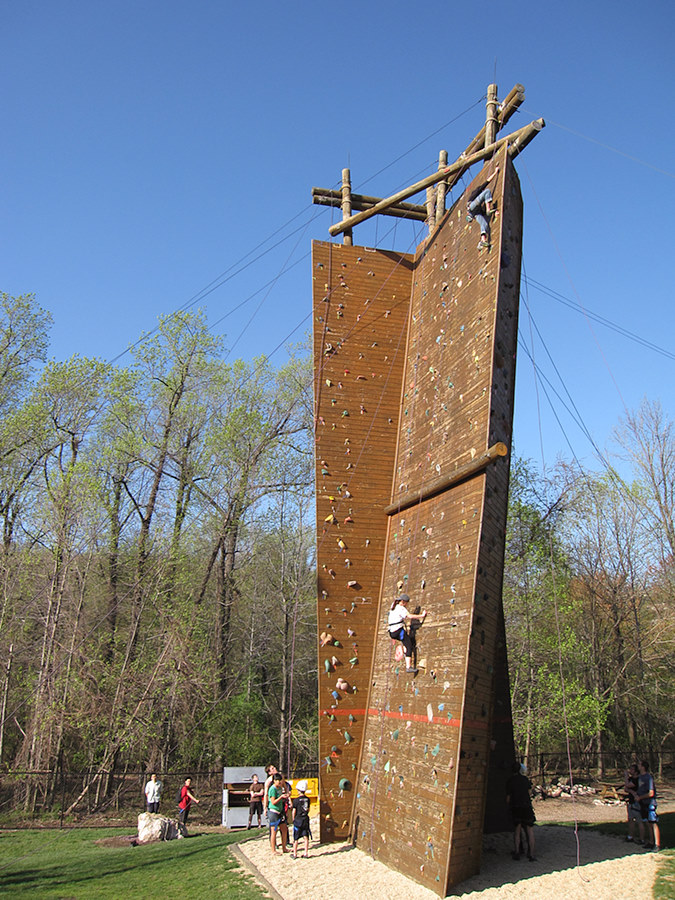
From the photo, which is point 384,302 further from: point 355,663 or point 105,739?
point 105,739

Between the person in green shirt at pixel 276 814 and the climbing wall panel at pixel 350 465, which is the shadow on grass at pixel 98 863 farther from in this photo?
the climbing wall panel at pixel 350 465

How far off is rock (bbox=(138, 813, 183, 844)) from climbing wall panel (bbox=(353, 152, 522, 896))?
4946 millimetres

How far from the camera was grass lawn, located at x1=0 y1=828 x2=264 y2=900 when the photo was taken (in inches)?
309

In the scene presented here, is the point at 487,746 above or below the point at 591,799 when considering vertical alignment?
above

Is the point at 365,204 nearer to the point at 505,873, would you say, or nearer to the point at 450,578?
the point at 450,578

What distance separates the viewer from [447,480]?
886 centimetres

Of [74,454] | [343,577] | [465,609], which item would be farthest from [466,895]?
[74,454]

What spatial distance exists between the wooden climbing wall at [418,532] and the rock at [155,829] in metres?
4.43

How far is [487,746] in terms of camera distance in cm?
768

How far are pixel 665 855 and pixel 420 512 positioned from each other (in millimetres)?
5212

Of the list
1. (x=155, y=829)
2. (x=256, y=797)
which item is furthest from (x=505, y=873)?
(x=155, y=829)

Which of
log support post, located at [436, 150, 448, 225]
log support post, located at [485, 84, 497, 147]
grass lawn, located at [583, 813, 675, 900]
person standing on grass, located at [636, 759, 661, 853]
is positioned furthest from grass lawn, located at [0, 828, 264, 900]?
log support post, located at [436, 150, 448, 225]

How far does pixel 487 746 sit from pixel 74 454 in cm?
1806

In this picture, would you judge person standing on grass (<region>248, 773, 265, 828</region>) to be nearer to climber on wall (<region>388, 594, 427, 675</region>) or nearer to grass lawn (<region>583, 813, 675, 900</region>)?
grass lawn (<region>583, 813, 675, 900</region>)
